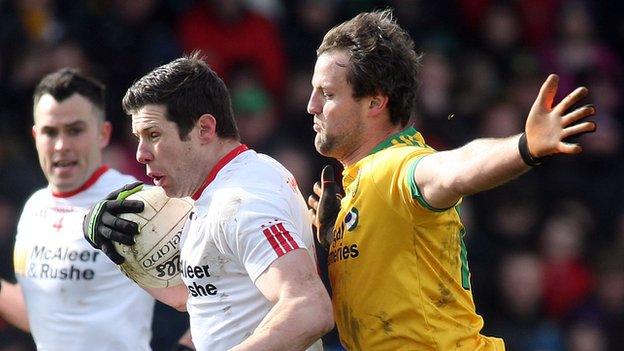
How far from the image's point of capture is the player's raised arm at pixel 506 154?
12.8ft

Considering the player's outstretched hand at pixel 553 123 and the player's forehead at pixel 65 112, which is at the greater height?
the player's forehead at pixel 65 112

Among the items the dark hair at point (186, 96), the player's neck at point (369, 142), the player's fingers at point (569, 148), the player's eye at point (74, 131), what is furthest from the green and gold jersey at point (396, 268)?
the player's eye at point (74, 131)

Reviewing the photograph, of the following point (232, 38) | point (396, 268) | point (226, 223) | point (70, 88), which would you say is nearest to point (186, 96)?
point (226, 223)

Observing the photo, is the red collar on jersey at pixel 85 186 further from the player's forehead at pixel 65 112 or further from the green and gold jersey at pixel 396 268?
the green and gold jersey at pixel 396 268

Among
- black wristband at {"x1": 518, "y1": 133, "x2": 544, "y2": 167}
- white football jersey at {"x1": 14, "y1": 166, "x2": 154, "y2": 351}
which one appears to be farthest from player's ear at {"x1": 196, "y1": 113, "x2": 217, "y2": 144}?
white football jersey at {"x1": 14, "y1": 166, "x2": 154, "y2": 351}

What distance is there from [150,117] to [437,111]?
5588mm

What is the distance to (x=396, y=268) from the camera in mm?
4758

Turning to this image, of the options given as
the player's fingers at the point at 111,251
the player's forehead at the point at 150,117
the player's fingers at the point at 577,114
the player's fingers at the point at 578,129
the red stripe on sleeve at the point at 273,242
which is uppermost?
the player's forehead at the point at 150,117

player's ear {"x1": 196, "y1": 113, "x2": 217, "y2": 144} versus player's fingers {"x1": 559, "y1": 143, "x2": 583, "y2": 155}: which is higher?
player's ear {"x1": 196, "y1": 113, "x2": 217, "y2": 144}

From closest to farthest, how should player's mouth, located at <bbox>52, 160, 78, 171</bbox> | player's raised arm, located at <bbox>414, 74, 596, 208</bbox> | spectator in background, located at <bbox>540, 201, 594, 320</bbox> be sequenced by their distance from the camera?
player's raised arm, located at <bbox>414, 74, 596, 208</bbox>
player's mouth, located at <bbox>52, 160, 78, 171</bbox>
spectator in background, located at <bbox>540, 201, 594, 320</bbox>

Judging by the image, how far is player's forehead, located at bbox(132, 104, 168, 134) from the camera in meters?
4.88

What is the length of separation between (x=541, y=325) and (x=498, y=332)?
408 millimetres

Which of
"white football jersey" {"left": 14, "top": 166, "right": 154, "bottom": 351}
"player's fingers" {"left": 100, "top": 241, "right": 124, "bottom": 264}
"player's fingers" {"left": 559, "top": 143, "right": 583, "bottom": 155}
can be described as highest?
"player's fingers" {"left": 559, "top": 143, "right": 583, "bottom": 155}

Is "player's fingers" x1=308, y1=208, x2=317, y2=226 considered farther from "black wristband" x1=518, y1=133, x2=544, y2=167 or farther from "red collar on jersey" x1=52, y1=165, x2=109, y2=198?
"red collar on jersey" x1=52, y1=165, x2=109, y2=198
